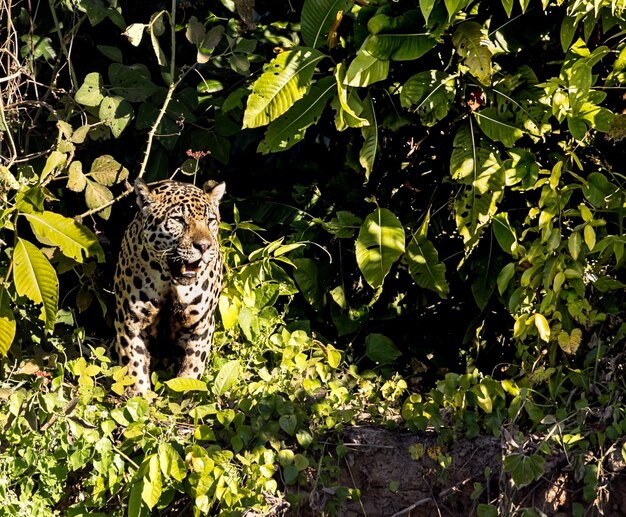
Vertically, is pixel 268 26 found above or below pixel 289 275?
above

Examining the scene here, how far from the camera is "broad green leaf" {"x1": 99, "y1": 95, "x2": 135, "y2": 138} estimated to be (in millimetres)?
6074

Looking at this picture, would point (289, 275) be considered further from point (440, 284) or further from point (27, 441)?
point (27, 441)

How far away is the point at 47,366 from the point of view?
5.96 meters

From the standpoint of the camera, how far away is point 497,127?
18.4ft

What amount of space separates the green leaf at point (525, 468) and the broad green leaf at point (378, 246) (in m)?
1.32

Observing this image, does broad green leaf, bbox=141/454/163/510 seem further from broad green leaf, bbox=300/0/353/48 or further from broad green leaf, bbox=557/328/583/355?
broad green leaf, bbox=300/0/353/48

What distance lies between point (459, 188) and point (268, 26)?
5.49 feet

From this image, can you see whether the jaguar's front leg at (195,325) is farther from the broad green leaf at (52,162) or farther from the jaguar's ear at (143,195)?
the broad green leaf at (52,162)

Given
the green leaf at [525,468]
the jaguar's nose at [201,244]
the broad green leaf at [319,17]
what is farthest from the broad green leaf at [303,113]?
the green leaf at [525,468]

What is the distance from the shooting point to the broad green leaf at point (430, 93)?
5555 mm

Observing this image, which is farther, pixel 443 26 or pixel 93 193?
pixel 93 193

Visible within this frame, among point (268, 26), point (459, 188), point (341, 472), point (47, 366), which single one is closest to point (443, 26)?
point (459, 188)

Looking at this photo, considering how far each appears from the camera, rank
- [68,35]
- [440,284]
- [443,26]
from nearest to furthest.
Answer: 1. [443,26]
2. [440,284]
3. [68,35]

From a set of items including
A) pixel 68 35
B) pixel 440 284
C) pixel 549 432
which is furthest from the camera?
pixel 68 35
